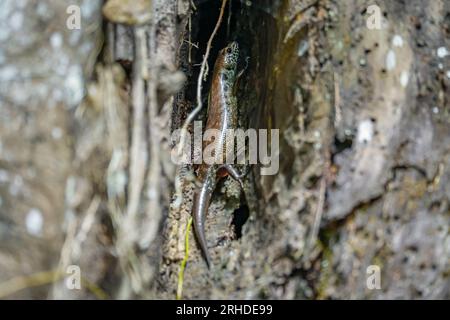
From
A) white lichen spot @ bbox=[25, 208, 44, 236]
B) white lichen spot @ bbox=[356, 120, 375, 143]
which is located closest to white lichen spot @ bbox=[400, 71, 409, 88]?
white lichen spot @ bbox=[356, 120, 375, 143]

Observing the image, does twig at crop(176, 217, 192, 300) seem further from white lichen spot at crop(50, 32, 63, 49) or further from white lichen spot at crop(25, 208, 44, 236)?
white lichen spot at crop(50, 32, 63, 49)

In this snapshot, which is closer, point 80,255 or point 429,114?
point 80,255

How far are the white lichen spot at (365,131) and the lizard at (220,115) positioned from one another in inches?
43.5

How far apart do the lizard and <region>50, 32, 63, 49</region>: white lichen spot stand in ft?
4.25

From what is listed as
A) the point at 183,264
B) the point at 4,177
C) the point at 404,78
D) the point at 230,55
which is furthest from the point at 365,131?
the point at 230,55

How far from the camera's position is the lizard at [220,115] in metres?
3.87

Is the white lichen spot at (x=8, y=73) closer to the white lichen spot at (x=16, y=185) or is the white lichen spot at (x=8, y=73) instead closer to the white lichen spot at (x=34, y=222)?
the white lichen spot at (x=16, y=185)

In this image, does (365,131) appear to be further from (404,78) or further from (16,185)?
(16,185)

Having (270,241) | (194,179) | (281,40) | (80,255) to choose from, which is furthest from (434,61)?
(80,255)

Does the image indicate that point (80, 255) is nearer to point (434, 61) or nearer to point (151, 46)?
point (151, 46)

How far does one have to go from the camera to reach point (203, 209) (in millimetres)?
3654

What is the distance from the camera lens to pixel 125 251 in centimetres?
262

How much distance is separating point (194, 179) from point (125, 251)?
1.39m

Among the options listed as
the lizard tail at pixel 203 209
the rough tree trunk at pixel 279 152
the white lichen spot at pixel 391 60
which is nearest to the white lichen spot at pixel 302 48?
the rough tree trunk at pixel 279 152
